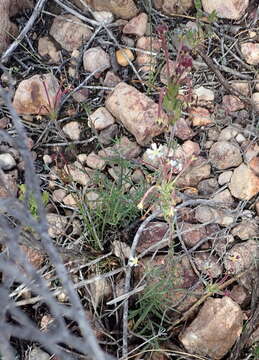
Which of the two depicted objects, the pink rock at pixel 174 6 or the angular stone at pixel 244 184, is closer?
the angular stone at pixel 244 184

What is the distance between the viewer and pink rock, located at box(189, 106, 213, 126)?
281 cm

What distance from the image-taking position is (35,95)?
2.87 metres

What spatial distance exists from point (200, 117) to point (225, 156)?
0.26 metres

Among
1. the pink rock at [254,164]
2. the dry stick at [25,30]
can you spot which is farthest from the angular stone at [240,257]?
the dry stick at [25,30]

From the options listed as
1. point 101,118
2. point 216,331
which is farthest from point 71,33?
point 216,331

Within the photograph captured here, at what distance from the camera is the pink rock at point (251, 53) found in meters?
2.87

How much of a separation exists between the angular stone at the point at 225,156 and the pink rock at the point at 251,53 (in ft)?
1.62

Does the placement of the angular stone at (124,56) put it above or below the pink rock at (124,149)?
above

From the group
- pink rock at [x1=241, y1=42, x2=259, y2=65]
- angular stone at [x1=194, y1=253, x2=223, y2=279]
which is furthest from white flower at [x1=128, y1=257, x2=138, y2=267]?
pink rock at [x1=241, y1=42, x2=259, y2=65]

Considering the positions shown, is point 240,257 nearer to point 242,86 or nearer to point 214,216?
point 214,216

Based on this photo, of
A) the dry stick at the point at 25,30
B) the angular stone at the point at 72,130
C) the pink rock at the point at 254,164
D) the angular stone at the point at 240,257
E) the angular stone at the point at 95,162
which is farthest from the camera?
the dry stick at the point at 25,30

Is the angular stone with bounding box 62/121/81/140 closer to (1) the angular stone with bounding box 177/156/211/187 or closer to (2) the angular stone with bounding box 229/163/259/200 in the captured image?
(1) the angular stone with bounding box 177/156/211/187

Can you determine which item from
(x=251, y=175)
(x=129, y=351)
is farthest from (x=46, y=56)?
(x=129, y=351)

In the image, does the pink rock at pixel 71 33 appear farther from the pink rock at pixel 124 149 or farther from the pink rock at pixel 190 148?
the pink rock at pixel 190 148
